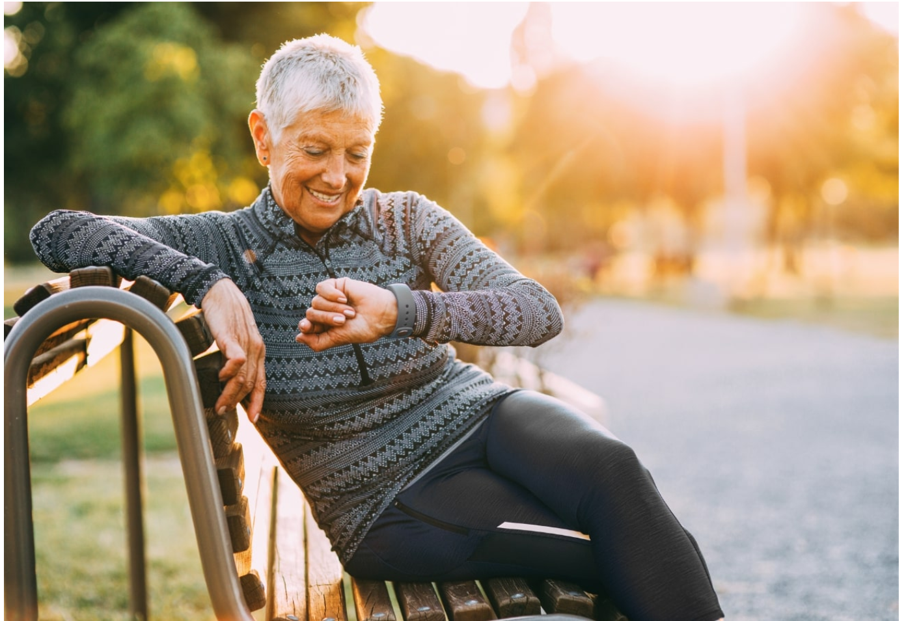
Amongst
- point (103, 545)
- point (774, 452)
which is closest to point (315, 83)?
point (103, 545)

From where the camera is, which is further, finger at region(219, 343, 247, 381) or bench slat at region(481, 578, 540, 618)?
bench slat at region(481, 578, 540, 618)

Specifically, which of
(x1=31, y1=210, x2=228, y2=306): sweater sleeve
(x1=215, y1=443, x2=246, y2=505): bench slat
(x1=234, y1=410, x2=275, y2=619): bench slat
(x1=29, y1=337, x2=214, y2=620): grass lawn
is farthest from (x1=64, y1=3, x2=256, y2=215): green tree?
(x1=215, y1=443, x2=246, y2=505): bench slat

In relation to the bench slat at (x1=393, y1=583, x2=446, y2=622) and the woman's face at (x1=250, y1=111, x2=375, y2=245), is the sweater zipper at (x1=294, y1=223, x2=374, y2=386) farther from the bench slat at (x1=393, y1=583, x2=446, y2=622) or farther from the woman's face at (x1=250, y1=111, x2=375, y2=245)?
the bench slat at (x1=393, y1=583, x2=446, y2=622)

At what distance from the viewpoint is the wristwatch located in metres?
1.87

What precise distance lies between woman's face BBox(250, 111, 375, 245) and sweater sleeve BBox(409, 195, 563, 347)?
0.23 metres

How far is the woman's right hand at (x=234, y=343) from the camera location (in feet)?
5.86

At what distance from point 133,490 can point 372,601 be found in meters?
2.01

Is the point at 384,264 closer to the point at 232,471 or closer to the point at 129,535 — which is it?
the point at 232,471

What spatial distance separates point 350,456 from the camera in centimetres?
217

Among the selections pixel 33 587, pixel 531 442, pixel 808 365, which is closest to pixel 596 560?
pixel 531 442

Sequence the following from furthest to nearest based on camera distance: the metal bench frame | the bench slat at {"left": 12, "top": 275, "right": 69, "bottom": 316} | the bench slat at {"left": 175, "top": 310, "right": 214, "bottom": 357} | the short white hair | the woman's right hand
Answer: the short white hair < the woman's right hand < the bench slat at {"left": 175, "top": 310, "right": 214, "bottom": 357} < the bench slat at {"left": 12, "top": 275, "right": 69, "bottom": 316} < the metal bench frame

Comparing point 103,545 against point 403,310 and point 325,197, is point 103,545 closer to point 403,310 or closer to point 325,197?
point 325,197

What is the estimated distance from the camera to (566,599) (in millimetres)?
1941

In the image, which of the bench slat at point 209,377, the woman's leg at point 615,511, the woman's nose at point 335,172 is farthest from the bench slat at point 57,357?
the woman's leg at point 615,511
